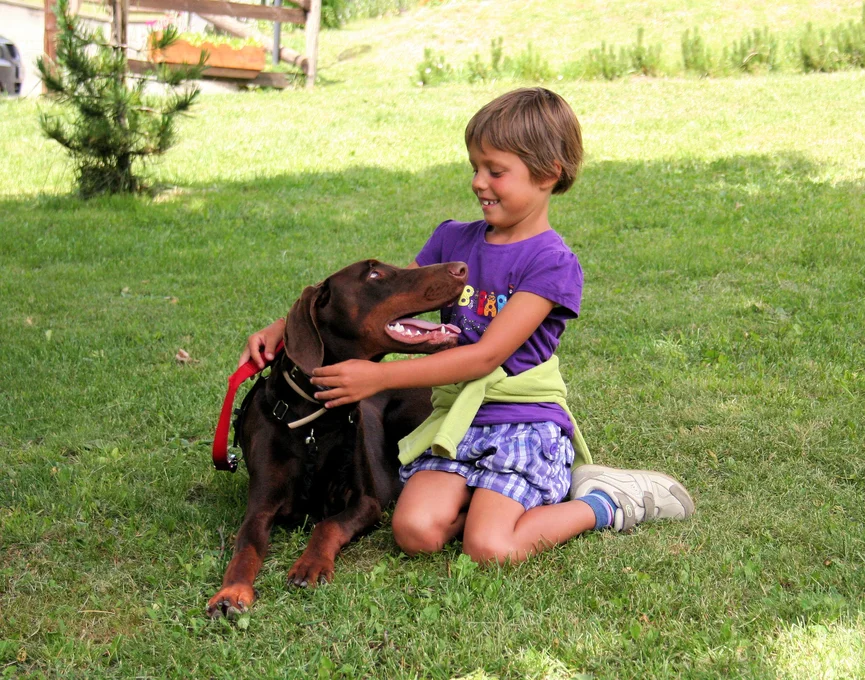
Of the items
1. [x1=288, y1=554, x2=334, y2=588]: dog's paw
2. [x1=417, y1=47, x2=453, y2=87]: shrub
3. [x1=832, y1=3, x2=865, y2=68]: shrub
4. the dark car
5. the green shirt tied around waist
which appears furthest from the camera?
[x1=417, y1=47, x2=453, y2=87]: shrub

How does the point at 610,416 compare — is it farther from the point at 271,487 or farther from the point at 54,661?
the point at 54,661

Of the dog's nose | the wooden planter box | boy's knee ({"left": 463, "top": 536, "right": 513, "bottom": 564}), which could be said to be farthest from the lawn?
the wooden planter box

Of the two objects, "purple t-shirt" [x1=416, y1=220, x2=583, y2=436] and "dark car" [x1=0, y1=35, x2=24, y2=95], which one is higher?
"purple t-shirt" [x1=416, y1=220, x2=583, y2=436]

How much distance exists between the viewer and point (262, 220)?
9.45 meters

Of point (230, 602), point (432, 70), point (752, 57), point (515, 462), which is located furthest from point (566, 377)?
point (432, 70)

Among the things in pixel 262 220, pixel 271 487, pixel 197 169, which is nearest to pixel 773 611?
pixel 271 487

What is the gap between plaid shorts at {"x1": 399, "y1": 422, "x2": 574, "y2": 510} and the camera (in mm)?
3609

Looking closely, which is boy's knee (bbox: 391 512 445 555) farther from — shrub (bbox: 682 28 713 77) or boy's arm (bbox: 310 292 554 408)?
shrub (bbox: 682 28 713 77)

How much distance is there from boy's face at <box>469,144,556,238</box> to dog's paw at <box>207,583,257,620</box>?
1.58 m

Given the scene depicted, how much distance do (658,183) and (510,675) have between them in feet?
27.2

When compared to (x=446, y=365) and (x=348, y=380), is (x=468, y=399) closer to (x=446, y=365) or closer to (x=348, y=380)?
(x=446, y=365)

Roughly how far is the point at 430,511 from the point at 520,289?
866mm

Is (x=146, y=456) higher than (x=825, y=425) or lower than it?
lower

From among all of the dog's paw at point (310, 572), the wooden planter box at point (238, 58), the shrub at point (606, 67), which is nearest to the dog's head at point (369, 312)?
the dog's paw at point (310, 572)
